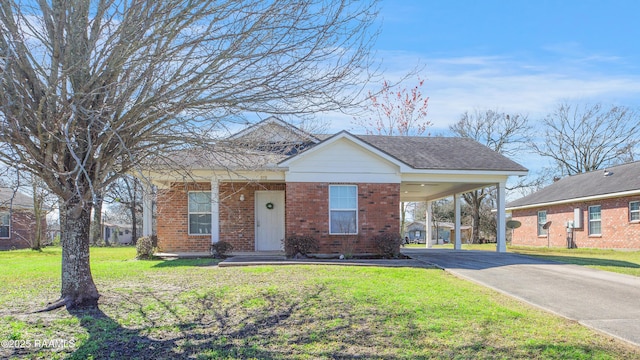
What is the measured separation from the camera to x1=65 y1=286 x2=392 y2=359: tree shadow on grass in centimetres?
502

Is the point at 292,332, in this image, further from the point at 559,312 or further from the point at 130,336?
the point at 559,312

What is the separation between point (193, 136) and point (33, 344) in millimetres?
3298

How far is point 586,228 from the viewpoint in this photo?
78.3ft

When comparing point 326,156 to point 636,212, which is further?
point 636,212

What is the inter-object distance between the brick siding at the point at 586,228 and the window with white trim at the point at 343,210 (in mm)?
14065

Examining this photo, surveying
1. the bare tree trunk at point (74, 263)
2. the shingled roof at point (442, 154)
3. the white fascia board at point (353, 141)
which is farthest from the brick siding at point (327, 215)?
the bare tree trunk at point (74, 263)

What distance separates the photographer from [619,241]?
2131cm

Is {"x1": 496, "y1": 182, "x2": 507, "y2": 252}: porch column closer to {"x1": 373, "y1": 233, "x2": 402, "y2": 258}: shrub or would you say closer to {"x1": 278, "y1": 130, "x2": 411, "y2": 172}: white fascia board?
{"x1": 278, "y1": 130, "x2": 411, "y2": 172}: white fascia board

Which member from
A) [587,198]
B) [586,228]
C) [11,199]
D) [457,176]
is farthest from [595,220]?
[11,199]

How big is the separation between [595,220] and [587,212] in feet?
2.50

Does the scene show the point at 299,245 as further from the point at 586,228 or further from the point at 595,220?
the point at 586,228

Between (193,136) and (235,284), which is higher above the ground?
(193,136)

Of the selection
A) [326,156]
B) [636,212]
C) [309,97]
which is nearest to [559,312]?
Answer: [309,97]

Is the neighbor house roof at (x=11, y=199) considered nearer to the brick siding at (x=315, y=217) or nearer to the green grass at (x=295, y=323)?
the green grass at (x=295, y=323)
